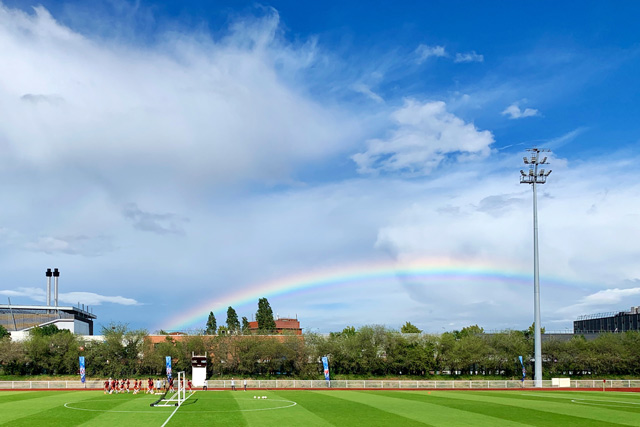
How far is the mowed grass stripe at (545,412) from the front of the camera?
3562 centimetres

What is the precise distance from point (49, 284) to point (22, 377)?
251 feet

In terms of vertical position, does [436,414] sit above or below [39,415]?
below

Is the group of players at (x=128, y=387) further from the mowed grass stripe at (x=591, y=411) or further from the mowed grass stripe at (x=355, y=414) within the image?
the mowed grass stripe at (x=591, y=411)

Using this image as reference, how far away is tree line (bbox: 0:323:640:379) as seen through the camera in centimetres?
9475

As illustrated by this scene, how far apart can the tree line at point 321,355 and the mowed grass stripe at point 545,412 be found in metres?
46.3

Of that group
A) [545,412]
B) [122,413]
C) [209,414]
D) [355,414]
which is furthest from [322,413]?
[545,412]

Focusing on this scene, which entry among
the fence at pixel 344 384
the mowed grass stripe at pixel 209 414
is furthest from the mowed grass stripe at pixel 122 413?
the fence at pixel 344 384

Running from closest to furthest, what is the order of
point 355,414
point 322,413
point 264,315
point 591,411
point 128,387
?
point 355,414
point 322,413
point 591,411
point 128,387
point 264,315

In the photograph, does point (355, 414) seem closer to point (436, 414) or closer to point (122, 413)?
point (436, 414)

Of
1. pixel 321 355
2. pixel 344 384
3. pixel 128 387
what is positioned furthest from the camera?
pixel 321 355

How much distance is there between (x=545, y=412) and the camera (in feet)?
135

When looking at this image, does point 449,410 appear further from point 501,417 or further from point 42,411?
point 42,411

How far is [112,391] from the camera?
6512cm

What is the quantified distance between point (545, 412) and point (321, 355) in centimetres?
5945
